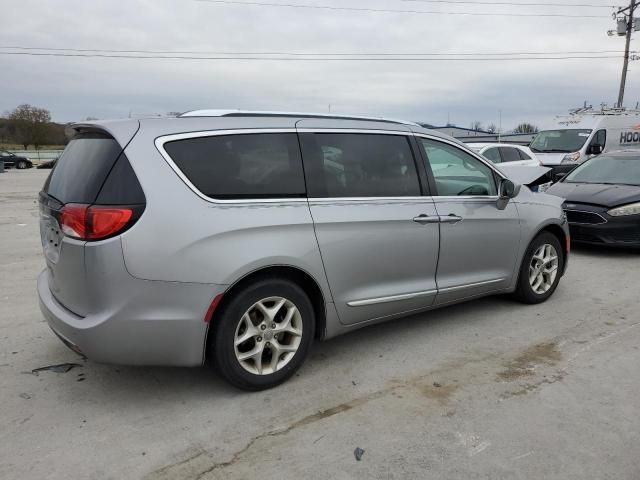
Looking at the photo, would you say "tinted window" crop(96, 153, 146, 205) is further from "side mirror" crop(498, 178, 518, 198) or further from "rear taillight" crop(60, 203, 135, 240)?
"side mirror" crop(498, 178, 518, 198)

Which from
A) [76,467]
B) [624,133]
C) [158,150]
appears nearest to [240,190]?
[158,150]

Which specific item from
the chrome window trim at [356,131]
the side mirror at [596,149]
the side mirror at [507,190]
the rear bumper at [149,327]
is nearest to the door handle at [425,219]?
the chrome window trim at [356,131]

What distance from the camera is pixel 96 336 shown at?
2.83 metres

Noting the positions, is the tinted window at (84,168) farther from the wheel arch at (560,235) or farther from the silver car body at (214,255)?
the wheel arch at (560,235)

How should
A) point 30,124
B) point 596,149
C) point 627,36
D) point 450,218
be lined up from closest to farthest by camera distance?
point 450,218, point 596,149, point 627,36, point 30,124

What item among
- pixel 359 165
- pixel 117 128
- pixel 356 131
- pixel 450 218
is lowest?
pixel 450 218

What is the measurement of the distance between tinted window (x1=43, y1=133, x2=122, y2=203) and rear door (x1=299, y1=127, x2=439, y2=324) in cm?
124

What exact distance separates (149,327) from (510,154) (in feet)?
40.3

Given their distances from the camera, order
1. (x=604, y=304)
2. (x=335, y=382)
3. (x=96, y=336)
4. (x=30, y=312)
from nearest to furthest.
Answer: (x=96, y=336) < (x=335, y=382) < (x=30, y=312) < (x=604, y=304)

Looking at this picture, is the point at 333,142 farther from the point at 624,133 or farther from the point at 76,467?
the point at 624,133

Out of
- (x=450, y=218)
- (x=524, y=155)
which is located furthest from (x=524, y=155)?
(x=450, y=218)

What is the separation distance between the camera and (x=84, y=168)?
10.1ft

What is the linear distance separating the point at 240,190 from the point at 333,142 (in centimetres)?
86

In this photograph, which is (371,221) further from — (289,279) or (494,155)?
(494,155)
